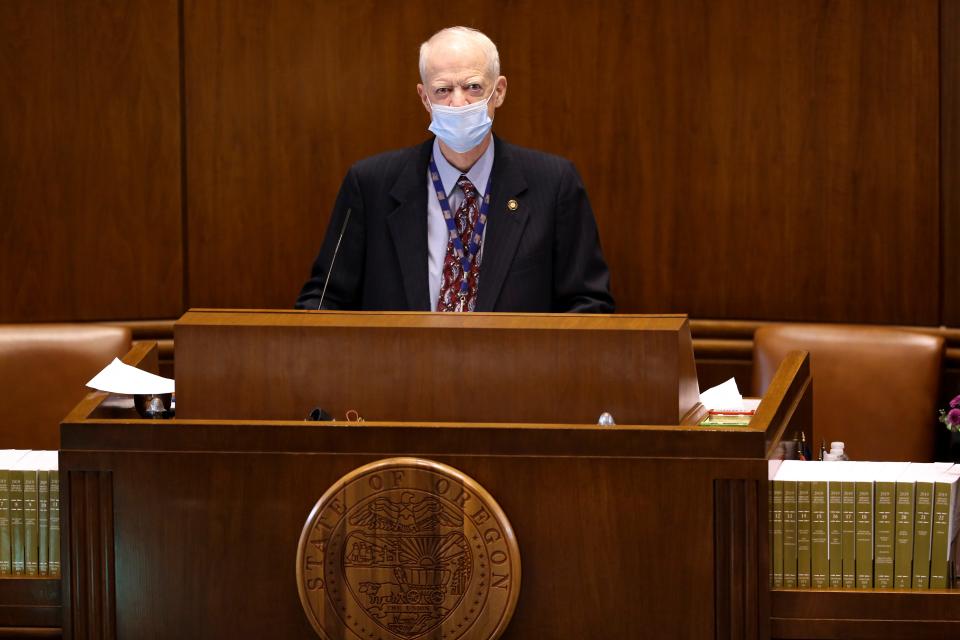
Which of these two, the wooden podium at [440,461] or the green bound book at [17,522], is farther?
the green bound book at [17,522]

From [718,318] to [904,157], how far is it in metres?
0.77

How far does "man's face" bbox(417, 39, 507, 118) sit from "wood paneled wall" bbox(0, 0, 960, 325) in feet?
3.83

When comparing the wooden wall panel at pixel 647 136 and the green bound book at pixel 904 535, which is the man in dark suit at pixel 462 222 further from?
the green bound book at pixel 904 535

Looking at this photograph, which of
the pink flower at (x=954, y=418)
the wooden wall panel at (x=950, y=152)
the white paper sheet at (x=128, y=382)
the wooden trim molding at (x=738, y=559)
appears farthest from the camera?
the wooden wall panel at (x=950, y=152)

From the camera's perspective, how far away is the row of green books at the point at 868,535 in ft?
7.45

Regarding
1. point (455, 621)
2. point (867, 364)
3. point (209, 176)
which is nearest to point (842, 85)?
point (867, 364)

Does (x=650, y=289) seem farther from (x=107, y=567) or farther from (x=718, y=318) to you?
(x=107, y=567)

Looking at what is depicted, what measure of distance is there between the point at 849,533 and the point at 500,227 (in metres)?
1.32

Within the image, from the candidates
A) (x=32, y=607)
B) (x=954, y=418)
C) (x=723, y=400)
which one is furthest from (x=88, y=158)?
(x=954, y=418)

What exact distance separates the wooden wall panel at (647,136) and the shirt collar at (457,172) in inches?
41.8

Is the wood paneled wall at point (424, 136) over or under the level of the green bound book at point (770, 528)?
over

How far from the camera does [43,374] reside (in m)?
3.72

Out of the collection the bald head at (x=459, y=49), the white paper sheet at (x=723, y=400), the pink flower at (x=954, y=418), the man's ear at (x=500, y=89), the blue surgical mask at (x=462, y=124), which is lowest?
the pink flower at (x=954, y=418)

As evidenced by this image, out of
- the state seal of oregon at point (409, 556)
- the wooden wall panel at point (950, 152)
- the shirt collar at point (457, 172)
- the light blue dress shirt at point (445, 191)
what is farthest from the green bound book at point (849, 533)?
the wooden wall panel at point (950, 152)
